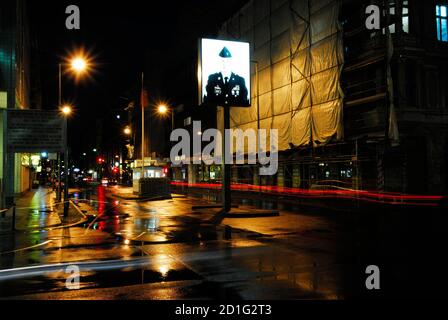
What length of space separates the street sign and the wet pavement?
15.1 ft

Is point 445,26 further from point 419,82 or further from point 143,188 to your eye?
point 143,188

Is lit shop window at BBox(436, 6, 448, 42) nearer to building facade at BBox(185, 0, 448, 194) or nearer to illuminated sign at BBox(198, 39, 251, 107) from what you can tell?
building facade at BBox(185, 0, 448, 194)

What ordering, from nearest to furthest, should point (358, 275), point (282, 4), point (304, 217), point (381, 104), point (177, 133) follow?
point (358, 275) < point (304, 217) < point (381, 104) < point (282, 4) < point (177, 133)

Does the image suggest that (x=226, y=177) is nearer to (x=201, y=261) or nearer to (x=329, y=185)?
(x=329, y=185)

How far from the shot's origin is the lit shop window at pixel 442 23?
2854 cm

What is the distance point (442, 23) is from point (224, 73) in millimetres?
15516

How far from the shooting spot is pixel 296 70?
33406 millimetres

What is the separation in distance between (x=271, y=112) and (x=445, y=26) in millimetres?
13761

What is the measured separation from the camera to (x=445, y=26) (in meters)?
28.8

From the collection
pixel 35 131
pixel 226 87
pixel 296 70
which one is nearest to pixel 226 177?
pixel 226 87

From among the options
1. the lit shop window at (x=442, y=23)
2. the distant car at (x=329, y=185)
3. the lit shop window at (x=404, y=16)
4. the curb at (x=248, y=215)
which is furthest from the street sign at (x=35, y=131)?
the lit shop window at (x=442, y=23)

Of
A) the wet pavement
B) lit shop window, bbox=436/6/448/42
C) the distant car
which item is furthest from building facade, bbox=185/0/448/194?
the wet pavement
